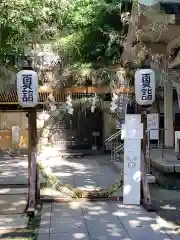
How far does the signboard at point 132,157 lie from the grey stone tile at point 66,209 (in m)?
1.09

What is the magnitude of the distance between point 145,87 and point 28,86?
2.41 meters

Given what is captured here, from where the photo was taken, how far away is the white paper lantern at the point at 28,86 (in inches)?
303

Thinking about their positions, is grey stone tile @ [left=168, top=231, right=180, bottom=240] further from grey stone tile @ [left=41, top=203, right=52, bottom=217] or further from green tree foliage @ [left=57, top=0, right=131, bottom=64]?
green tree foliage @ [left=57, top=0, right=131, bottom=64]

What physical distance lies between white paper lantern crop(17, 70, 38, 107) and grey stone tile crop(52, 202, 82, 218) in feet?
7.36

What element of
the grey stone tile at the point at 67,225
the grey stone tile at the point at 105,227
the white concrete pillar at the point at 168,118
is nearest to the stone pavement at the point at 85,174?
the grey stone tile at the point at 67,225

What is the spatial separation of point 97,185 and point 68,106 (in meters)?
3.11

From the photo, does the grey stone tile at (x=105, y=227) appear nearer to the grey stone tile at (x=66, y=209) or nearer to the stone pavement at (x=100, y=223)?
the stone pavement at (x=100, y=223)

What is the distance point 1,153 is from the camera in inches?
750

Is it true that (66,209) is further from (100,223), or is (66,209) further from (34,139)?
(34,139)

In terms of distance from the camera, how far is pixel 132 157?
8.14 meters

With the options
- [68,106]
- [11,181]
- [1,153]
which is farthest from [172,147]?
[1,153]

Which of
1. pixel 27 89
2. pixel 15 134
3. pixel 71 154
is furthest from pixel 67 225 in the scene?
pixel 15 134

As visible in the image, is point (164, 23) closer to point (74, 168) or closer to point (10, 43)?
point (10, 43)

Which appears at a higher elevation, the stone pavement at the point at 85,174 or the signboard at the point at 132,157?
the signboard at the point at 132,157
